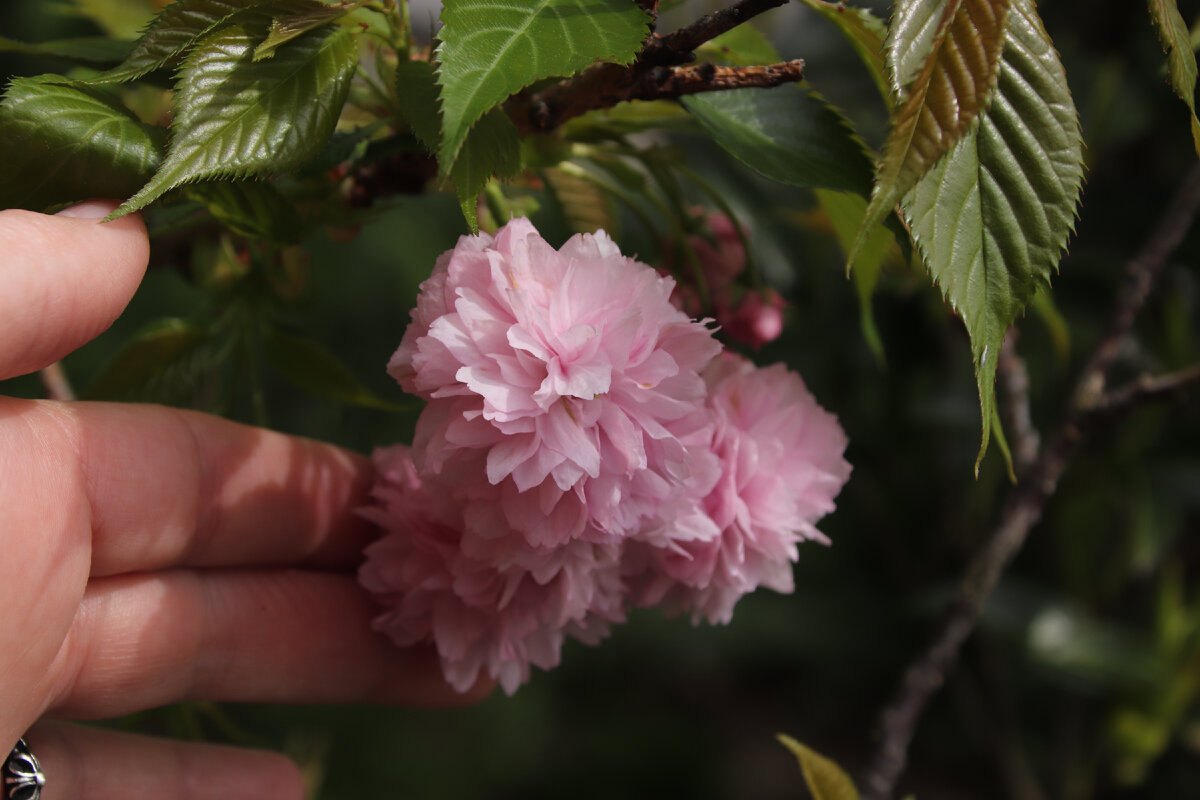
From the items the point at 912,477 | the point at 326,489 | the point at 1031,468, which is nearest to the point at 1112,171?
the point at 912,477

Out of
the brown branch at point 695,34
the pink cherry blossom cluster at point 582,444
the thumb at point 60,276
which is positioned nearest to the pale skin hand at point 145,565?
the thumb at point 60,276

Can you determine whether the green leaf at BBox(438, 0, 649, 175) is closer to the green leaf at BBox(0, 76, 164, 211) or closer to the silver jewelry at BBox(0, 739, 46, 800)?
the green leaf at BBox(0, 76, 164, 211)

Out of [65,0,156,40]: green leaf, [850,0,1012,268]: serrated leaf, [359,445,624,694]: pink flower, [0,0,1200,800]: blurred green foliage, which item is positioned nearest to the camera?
[850,0,1012,268]: serrated leaf

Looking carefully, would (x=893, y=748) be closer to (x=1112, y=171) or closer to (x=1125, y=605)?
(x=1125, y=605)

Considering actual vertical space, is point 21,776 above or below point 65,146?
below

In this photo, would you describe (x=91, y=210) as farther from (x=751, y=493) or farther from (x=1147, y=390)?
(x=1147, y=390)

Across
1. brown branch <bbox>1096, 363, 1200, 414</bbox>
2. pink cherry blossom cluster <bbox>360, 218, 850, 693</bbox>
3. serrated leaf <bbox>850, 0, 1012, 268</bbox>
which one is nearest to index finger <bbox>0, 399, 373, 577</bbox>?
pink cherry blossom cluster <bbox>360, 218, 850, 693</bbox>

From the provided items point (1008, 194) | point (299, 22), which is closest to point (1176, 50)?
point (1008, 194)

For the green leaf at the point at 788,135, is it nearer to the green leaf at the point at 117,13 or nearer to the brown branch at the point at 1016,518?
the brown branch at the point at 1016,518
